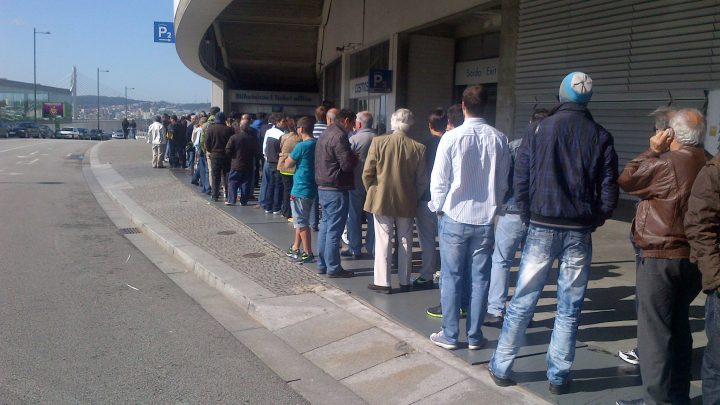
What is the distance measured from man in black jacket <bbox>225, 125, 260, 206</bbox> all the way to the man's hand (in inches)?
353

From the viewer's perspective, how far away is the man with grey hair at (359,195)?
774cm

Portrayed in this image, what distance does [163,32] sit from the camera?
26.7 meters

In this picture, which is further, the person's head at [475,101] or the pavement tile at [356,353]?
the pavement tile at [356,353]

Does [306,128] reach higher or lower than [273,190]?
higher

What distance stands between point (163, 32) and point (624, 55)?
21.3 meters

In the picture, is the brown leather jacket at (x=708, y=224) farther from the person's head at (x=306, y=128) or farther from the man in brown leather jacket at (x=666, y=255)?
the person's head at (x=306, y=128)

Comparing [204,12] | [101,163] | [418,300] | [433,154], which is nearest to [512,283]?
[418,300]

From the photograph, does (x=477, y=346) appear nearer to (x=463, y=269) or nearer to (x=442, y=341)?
(x=442, y=341)

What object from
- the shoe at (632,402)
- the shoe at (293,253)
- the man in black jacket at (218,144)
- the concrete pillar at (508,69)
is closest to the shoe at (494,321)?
the shoe at (632,402)

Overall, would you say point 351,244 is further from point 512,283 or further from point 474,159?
point 474,159

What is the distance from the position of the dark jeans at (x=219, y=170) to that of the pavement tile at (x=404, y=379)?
8512 millimetres

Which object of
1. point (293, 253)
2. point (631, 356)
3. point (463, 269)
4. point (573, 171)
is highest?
point (573, 171)

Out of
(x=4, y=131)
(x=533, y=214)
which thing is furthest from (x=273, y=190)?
(x=4, y=131)

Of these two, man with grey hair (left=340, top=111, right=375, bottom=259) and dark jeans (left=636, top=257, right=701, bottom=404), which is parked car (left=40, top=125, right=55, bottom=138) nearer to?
man with grey hair (left=340, top=111, right=375, bottom=259)
